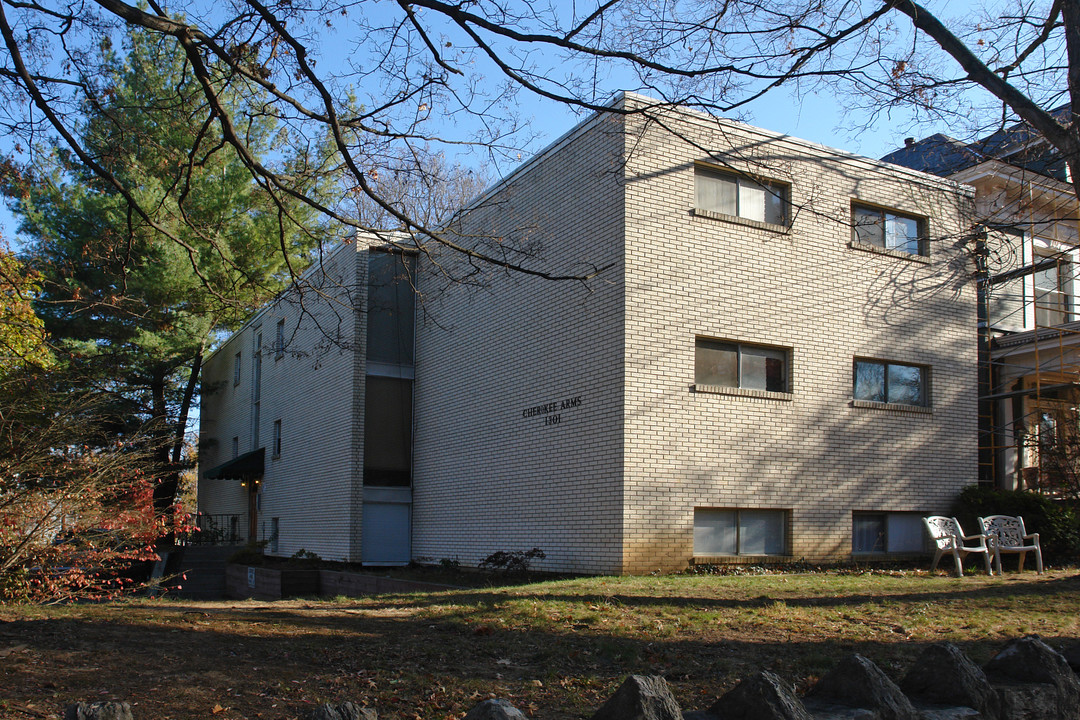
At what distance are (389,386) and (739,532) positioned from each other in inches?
383

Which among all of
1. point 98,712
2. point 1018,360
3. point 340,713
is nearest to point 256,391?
point 1018,360

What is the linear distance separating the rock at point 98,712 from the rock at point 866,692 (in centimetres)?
280

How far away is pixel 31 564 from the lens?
12242mm

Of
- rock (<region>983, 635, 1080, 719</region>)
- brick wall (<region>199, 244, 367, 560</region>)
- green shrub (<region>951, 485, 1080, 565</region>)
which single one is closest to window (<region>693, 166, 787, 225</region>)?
brick wall (<region>199, 244, 367, 560</region>)

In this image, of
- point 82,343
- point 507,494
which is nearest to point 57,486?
point 507,494

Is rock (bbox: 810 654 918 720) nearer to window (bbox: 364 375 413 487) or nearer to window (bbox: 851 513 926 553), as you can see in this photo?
window (bbox: 851 513 926 553)

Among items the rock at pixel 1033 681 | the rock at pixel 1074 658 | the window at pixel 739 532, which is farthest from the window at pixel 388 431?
the rock at pixel 1033 681

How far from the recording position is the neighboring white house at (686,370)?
47.1 ft

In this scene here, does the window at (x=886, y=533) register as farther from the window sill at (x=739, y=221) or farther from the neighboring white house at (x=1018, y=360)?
the window sill at (x=739, y=221)

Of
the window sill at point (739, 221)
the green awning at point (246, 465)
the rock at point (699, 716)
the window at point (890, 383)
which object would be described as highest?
the window sill at point (739, 221)

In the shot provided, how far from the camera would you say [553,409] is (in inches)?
619

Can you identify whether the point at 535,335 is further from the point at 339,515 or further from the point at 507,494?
the point at 339,515

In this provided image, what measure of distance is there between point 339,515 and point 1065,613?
1549 centimetres

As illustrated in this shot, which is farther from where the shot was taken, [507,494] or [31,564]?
[507,494]
